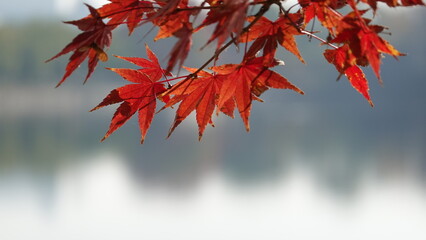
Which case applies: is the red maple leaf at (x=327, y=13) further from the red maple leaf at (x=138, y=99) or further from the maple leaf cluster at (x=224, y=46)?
the red maple leaf at (x=138, y=99)

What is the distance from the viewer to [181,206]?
214 inches

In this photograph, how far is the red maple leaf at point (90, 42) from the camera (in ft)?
1.23

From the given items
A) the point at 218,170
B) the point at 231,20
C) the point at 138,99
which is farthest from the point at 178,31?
the point at 218,170

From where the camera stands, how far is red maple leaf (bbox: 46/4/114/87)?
38 cm

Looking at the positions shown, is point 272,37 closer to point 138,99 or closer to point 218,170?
point 138,99

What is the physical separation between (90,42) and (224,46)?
0.09m

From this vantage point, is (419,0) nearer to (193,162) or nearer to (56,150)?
(193,162)

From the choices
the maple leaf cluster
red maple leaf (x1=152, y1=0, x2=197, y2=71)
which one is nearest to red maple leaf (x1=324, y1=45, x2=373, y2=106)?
the maple leaf cluster

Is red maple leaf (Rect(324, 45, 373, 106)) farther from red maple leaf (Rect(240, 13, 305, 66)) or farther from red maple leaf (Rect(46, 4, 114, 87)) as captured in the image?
red maple leaf (Rect(46, 4, 114, 87))

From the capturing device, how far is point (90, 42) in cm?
38

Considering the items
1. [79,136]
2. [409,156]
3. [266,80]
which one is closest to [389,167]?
[409,156]

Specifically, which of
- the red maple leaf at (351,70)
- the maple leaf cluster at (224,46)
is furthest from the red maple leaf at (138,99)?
the red maple leaf at (351,70)

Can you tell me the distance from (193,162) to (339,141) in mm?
2998

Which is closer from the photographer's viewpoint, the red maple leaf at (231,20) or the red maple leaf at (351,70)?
the red maple leaf at (231,20)
